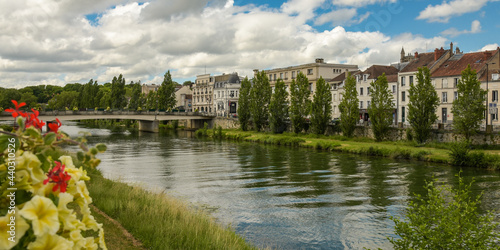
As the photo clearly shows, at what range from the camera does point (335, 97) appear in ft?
255

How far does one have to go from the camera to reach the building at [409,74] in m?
63.0

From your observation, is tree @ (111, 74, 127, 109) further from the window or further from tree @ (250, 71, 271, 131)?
the window

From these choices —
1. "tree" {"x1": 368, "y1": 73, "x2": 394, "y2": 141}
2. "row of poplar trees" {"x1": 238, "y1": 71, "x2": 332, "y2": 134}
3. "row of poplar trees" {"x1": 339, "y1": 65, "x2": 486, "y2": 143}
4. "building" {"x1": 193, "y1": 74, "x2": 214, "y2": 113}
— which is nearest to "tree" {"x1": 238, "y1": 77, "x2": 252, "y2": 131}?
"row of poplar trees" {"x1": 238, "y1": 71, "x2": 332, "y2": 134}

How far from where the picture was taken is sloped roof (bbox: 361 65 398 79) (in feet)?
229

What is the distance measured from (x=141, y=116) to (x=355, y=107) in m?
46.6

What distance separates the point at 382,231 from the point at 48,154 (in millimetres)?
16443

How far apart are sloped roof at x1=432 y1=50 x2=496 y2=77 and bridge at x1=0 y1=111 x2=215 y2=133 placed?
49.9m

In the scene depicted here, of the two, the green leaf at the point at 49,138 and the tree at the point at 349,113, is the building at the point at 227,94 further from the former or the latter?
the green leaf at the point at 49,138

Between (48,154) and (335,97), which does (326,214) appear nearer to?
(48,154)

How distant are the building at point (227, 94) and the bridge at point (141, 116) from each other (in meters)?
12.3

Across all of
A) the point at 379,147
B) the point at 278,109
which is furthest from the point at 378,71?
the point at 379,147

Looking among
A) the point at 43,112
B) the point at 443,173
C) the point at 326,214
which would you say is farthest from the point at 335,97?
the point at 326,214

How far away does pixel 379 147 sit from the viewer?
44.9 meters

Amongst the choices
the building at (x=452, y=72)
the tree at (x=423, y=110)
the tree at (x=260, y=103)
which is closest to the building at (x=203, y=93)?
the tree at (x=260, y=103)
